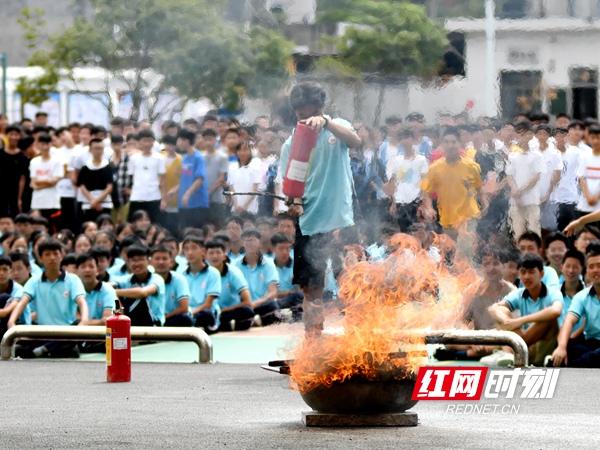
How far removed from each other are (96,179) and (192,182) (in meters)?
1.89

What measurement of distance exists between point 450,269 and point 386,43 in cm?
128

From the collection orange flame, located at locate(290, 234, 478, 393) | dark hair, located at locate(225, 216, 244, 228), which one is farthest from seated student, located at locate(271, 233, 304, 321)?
→ orange flame, located at locate(290, 234, 478, 393)

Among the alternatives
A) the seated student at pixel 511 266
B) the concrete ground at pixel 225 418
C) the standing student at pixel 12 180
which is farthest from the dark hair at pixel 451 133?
the standing student at pixel 12 180

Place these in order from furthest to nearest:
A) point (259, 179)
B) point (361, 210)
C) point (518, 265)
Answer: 1. point (259, 179)
2. point (518, 265)
3. point (361, 210)

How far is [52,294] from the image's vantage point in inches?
466

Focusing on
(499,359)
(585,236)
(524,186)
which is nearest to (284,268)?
(585,236)

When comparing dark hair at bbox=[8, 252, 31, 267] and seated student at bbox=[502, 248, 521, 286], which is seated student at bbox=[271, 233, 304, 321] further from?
seated student at bbox=[502, 248, 521, 286]

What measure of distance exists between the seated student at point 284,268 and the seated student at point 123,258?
4.92ft

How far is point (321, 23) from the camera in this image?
727 cm

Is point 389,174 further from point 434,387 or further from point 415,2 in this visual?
point 434,387

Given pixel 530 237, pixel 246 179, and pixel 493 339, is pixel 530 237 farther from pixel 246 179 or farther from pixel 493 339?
pixel 246 179

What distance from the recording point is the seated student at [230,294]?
43.1 feet

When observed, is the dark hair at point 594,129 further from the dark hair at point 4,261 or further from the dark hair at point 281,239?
the dark hair at point 4,261

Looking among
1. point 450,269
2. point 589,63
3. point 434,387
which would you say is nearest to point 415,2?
point 589,63
